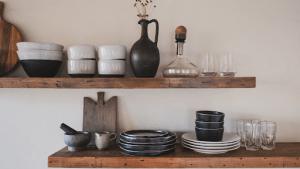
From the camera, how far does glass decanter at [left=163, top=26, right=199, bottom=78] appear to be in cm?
111

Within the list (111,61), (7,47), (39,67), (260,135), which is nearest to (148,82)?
(111,61)

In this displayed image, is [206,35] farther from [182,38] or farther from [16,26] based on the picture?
[16,26]

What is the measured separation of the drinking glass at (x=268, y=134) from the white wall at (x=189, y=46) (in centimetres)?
14

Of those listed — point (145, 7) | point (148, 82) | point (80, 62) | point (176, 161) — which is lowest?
point (176, 161)

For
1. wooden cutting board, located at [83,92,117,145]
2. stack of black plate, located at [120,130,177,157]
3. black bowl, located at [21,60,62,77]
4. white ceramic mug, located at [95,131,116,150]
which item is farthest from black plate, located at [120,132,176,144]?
black bowl, located at [21,60,62,77]

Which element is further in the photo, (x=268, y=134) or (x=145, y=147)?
(x=268, y=134)

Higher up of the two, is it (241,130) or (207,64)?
(207,64)

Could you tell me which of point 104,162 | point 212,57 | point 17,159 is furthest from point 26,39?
point 212,57

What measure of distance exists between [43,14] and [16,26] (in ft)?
0.59

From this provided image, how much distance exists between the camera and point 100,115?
4.16 ft

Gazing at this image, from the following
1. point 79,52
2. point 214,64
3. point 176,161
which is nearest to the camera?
point 176,161

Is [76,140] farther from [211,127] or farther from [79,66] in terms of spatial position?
[211,127]

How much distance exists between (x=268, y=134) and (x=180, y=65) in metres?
0.61

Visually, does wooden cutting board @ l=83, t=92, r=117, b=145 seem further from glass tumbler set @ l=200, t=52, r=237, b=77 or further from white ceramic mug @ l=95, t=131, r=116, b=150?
glass tumbler set @ l=200, t=52, r=237, b=77
